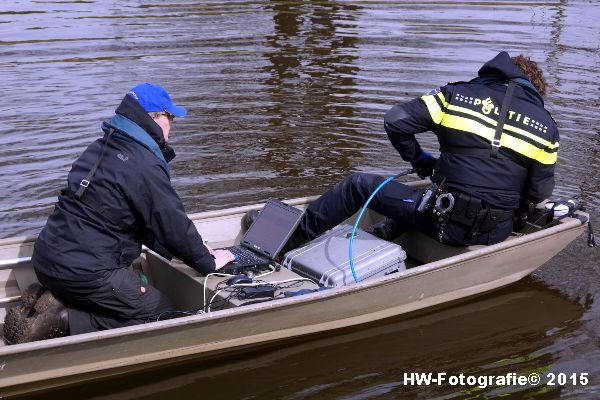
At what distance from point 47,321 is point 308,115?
622 centimetres

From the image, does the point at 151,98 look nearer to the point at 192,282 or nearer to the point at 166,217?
the point at 166,217

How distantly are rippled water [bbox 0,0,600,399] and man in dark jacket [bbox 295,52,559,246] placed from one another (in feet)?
2.74

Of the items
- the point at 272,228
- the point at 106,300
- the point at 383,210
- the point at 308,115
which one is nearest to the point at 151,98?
the point at 106,300

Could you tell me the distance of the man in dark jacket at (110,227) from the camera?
493 cm

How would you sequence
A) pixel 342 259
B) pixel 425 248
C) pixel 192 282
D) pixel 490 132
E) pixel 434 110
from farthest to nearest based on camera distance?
1. pixel 425 248
2. pixel 342 259
3. pixel 434 110
4. pixel 490 132
5. pixel 192 282

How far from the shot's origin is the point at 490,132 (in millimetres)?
5902

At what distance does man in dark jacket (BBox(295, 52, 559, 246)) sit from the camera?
233 inches

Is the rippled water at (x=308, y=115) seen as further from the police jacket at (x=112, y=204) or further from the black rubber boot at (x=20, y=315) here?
the police jacket at (x=112, y=204)

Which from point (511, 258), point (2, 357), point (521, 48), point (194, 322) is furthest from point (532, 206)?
point (521, 48)

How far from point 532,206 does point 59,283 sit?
12.3ft

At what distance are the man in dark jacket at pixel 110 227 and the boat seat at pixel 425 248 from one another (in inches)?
84.5

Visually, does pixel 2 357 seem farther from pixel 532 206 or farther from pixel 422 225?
pixel 532 206

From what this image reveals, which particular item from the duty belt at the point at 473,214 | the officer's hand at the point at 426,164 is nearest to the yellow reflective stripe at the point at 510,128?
the duty belt at the point at 473,214

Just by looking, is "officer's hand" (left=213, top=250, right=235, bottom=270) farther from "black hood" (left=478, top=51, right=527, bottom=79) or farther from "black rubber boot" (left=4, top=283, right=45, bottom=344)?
"black hood" (left=478, top=51, right=527, bottom=79)
